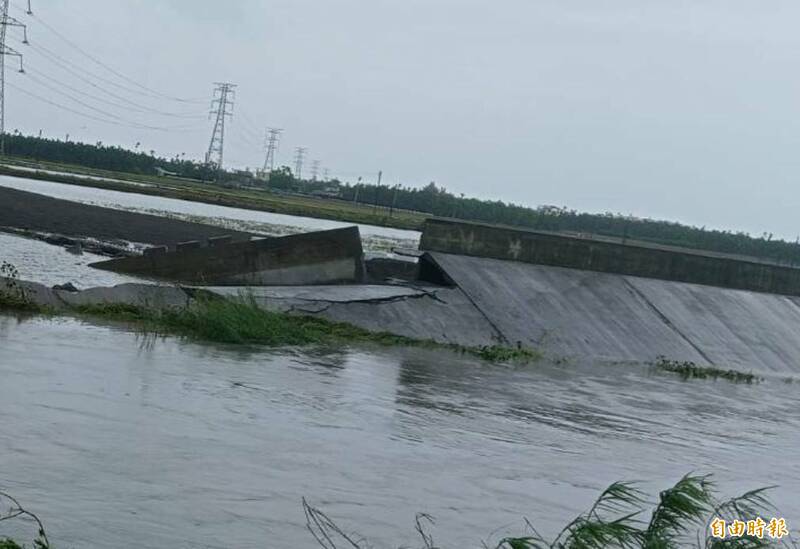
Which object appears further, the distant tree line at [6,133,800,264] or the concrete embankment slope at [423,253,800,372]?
the distant tree line at [6,133,800,264]

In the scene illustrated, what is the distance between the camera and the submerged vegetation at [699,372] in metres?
23.9

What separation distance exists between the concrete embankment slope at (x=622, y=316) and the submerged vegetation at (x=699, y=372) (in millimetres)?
519

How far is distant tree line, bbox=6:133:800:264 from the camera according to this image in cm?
7400

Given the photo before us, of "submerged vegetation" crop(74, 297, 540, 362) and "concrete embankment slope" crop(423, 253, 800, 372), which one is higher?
"concrete embankment slope" crop(423, 253, 800, 372)

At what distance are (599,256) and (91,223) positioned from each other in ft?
68.5

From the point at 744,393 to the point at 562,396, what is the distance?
5.77 metres

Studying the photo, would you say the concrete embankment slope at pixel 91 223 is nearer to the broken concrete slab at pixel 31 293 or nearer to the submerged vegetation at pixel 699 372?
the submerged vegetation at pixel 699 372

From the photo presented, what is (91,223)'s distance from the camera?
42.5 m

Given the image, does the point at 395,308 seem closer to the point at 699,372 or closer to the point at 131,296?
the point at 131,296

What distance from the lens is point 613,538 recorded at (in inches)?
290

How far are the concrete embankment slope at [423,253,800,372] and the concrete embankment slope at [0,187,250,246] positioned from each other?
15365 mm

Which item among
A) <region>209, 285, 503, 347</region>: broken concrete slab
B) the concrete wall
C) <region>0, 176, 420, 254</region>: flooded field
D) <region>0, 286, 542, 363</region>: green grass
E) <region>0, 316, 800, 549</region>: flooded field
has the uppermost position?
the concrete wall

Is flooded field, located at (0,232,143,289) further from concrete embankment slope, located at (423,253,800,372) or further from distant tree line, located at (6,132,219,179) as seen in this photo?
distant tree line, located at (6,132,219,179)

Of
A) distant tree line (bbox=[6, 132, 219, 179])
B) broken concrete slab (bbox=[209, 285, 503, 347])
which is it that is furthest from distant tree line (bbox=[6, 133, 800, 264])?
broken concrete slab (bbox=[209, 285, 503, 347])
